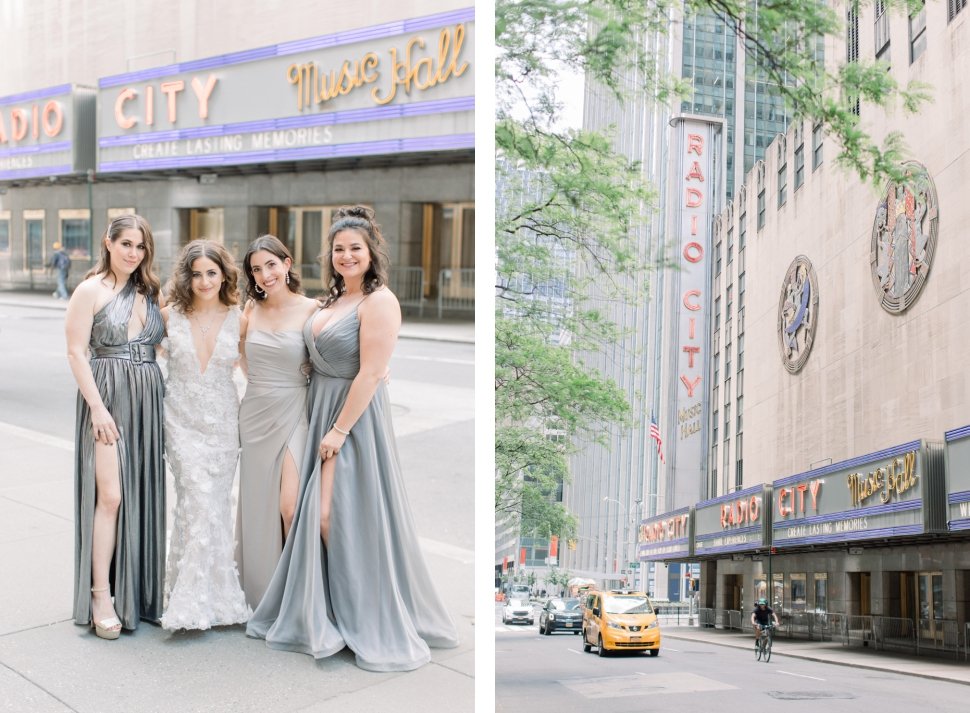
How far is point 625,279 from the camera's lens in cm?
389

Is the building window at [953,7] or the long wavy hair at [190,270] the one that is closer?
the building window at [953,7]

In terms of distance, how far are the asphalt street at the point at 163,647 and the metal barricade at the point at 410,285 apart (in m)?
A: 8.86

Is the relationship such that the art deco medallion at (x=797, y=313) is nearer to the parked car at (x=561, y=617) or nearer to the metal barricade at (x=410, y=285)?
the parked car at (x=561, y=617)

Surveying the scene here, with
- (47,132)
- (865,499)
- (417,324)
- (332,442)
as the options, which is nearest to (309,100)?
(417,324)

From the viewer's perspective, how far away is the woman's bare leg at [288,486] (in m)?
3.71

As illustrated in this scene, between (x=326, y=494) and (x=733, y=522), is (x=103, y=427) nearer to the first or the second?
(x=326, y=494)

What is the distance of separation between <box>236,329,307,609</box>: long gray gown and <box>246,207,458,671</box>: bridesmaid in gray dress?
0.07 meters

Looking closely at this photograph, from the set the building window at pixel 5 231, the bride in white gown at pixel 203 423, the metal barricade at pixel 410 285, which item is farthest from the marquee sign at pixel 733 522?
the building window at pixel 5 231

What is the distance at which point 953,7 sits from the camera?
294cm

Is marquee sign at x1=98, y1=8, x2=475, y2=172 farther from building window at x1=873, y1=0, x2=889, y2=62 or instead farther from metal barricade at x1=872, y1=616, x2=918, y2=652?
metal barricade at x1=872, y1=616, x2=918, y2=652

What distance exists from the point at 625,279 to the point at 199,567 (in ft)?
6.35

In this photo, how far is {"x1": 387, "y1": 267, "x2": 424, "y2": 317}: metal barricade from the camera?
16.1m

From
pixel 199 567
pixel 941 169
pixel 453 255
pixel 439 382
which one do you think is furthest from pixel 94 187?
pixel 941 169

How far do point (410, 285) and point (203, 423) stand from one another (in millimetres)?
12494
